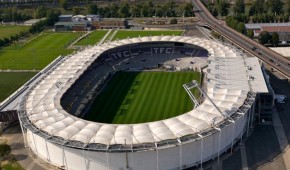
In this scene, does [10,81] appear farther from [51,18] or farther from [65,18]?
[65,18]

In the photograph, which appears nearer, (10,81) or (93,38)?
(10,81)

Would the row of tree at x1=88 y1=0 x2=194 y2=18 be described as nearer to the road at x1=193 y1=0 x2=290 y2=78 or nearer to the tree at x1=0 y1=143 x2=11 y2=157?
the road at x1=193 y1=0 x2=290 y2=78

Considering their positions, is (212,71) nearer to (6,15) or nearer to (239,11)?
(239,11)

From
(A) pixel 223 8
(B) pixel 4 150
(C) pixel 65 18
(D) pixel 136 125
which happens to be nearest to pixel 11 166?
(B) pixel 4 150

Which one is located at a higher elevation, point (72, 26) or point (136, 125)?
point (72, 26)

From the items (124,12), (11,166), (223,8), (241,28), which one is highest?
(223,8)

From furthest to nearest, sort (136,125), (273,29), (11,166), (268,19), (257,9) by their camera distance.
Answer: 1. (257,9)
2. (268,19)
3. (273,29)
4. (11,166)
5. (136,125)

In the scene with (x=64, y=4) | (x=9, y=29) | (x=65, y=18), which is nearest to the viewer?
(x=9, y=29)

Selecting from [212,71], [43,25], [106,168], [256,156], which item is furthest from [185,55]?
[43,25]
